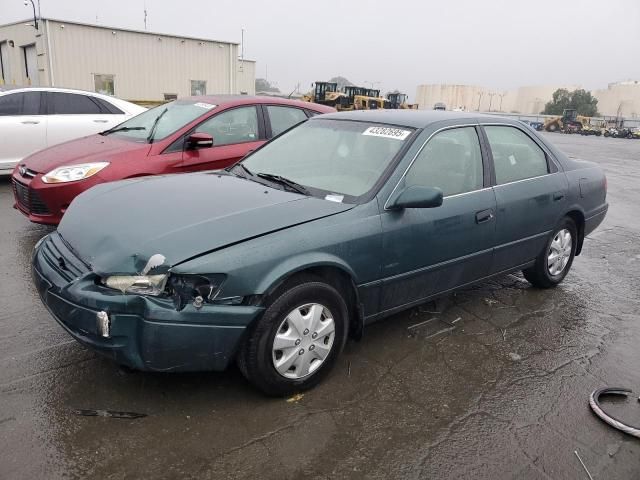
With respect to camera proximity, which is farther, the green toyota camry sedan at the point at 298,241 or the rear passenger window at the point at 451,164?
the rear passenger window at the point at 451,164

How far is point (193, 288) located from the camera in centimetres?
247

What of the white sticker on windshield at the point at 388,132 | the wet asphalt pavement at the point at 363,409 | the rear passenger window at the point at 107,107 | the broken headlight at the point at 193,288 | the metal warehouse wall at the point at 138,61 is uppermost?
the metal warehouse wall at the point at 138,61

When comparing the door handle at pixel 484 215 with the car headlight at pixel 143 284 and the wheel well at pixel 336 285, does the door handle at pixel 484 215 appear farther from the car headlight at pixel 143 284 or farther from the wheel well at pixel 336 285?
the car headlight at pixel 143 284

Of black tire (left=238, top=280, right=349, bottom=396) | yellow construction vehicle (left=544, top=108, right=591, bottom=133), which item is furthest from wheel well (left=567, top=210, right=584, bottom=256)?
yellow construction vehicle (left=544, top=108, right=591, bottom=133)

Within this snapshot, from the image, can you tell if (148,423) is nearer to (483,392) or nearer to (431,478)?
(431,478)

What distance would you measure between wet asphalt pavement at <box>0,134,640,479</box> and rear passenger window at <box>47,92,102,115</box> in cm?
468

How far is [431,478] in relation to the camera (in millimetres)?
2359

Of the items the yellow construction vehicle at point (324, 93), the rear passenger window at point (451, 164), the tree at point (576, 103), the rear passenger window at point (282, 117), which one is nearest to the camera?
the rear passenger window at point (451, 164)

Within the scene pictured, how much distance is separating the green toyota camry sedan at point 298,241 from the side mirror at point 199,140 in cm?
121

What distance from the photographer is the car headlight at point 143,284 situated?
245 cm

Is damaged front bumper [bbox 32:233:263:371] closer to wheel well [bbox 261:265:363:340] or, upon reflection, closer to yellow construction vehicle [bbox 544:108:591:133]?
wheel well [bbox 261:265:363:340]

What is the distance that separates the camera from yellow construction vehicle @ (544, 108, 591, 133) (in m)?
49.0

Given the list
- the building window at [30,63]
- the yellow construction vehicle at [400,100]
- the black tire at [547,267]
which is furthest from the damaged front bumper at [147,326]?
the yellow construction vehicle at [400,100]

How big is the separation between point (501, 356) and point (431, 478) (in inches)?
55.6
